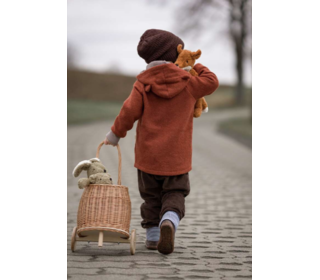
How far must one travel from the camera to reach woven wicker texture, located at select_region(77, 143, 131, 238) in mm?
3869

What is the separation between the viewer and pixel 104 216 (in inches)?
153

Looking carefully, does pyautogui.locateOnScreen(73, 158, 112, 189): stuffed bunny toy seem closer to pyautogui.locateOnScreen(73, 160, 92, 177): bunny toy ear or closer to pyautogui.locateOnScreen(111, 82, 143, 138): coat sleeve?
pyautogui.locateOnScreen(73, 160, 92, 177): bunny toy ear

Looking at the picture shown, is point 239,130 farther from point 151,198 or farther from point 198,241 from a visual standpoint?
A: point 151,198

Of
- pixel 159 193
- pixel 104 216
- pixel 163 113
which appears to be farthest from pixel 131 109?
pixel 104 216

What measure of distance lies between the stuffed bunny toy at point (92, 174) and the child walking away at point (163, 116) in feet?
0.83

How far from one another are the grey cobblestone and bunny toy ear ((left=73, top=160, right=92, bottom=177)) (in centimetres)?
61

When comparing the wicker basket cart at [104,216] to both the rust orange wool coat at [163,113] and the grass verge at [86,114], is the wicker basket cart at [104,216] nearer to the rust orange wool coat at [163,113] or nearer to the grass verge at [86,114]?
the rust orange wool coat at [163,113]

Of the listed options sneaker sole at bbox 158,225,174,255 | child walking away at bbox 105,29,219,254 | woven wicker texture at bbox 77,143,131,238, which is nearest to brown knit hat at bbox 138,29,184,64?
child walking away at bbox 105,29,219,254

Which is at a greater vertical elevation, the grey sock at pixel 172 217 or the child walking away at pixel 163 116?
the child walking away at pixel 163 116

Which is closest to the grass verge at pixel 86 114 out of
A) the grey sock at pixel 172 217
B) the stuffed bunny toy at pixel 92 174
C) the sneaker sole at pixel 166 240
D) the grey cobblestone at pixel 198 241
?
the grey cobblestone at pixel 198 241

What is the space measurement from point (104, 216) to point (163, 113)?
91cm

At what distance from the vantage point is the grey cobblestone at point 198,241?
3439 mm

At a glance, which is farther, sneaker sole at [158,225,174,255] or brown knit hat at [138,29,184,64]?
brown knit hat at [138,29,184,64]
